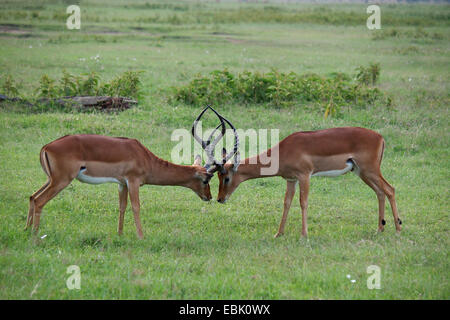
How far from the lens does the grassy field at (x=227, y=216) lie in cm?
495

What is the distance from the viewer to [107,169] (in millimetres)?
6227

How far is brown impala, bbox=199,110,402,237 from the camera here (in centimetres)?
664

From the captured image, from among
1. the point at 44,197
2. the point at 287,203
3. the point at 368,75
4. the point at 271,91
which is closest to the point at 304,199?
the point at 287,203

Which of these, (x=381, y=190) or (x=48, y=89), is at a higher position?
(x=48, y=89)

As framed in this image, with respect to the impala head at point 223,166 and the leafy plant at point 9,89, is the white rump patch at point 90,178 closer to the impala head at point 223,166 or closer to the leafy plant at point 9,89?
the impala head at point 223,166

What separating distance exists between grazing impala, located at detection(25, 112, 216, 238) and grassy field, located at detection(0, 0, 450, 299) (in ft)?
1.36

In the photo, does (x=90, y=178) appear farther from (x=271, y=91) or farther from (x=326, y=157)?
(x=271, y=91)

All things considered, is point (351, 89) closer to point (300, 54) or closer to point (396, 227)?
point (396, 227)

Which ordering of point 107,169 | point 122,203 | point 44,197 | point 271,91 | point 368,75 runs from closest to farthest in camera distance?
point 44,197 < point 107,169 < point 122,203 < point 271,91 < point 368,75

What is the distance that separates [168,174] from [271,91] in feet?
19.1

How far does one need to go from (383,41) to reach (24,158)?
17117 mm

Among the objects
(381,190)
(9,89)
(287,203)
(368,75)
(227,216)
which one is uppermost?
(368,75)

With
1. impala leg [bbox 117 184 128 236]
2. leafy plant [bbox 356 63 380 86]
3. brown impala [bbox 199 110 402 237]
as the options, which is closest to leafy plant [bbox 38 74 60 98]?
impala leg [bbox 117 184 128 236]

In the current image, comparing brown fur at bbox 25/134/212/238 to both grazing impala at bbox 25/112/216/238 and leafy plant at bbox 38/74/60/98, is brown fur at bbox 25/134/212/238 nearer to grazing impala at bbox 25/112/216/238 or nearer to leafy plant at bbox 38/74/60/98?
grazing impala at bbox 25/112/216/238
